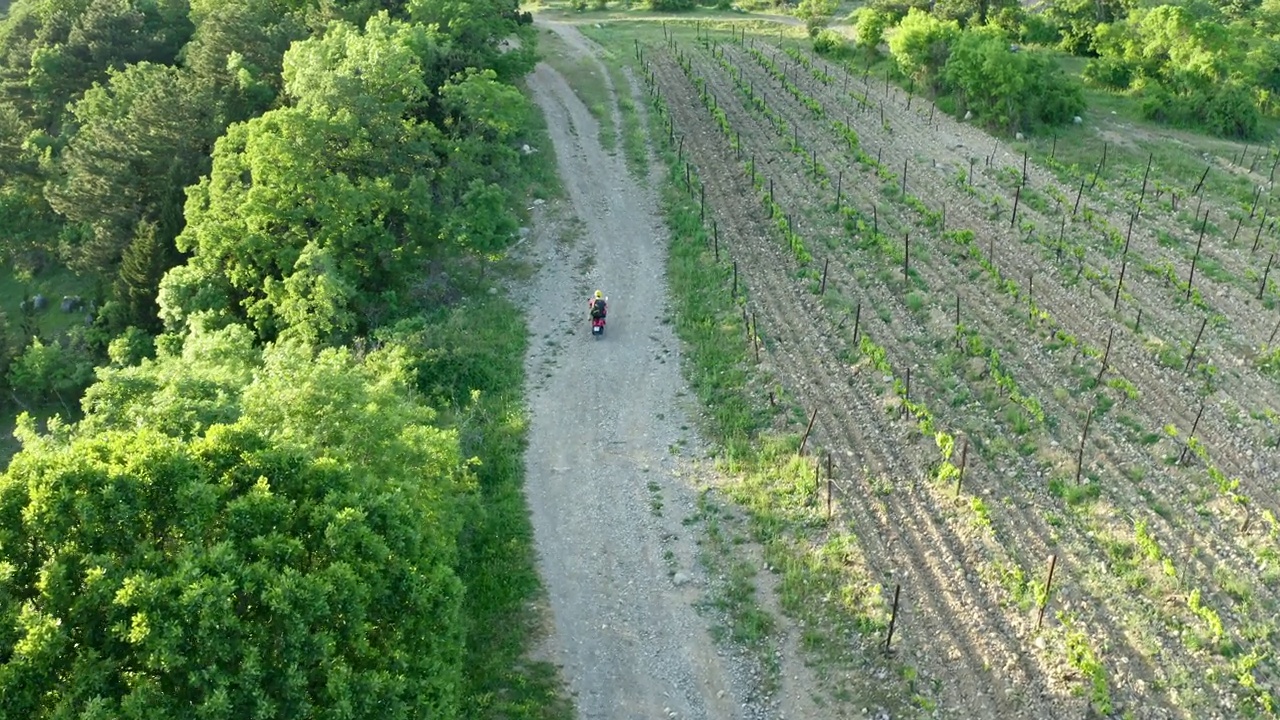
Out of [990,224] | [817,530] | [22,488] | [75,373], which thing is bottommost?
[75,373]

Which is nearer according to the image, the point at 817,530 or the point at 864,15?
the point at 817,530

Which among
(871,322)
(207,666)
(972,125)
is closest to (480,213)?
(871,322)

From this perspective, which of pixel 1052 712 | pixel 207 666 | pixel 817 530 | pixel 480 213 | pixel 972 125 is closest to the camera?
pixel 207 666

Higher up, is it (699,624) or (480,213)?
(480,213)

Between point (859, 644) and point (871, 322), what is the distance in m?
13.0

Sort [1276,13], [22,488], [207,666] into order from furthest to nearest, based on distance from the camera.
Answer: [1276,13], [22,488], [207,666]

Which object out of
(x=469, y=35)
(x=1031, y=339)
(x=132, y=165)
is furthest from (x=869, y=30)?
(x=132, y=165)

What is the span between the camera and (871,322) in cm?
2917

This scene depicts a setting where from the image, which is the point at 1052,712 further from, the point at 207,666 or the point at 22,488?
the point at 22,488

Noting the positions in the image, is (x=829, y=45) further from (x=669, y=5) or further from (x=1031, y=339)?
(x=1031, y=339)

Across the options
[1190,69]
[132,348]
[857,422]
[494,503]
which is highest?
[1190,69]

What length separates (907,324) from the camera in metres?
28.9

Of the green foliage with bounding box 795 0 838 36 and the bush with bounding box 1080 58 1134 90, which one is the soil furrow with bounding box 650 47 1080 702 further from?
the green foliage with bounding box 795 0 838 36

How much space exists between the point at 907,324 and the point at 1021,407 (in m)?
5.19
